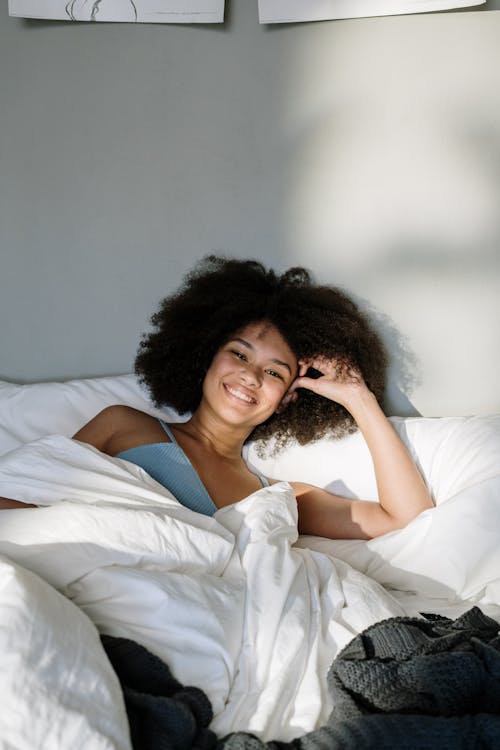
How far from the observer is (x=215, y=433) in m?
2.00

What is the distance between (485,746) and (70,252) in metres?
1.60

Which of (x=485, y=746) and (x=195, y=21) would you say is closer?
(x=485, y=746)

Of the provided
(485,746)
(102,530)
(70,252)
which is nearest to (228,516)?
(102,530)

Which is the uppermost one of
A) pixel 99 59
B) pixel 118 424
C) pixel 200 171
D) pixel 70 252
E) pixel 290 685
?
pixel 99 59

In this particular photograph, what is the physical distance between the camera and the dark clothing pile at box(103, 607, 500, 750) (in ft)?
3.42

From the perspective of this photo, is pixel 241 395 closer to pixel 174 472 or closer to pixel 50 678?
pixel 174 472

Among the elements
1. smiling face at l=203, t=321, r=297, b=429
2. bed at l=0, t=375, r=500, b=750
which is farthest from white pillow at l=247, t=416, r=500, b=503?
smiling face at l=203, t=321, r=297, b=429

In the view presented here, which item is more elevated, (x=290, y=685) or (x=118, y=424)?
(x=118, y=424)

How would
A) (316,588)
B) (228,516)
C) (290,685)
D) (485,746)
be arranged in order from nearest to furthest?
(485,746)
(290,685)
(316,588)
(228,516)

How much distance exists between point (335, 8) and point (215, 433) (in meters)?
1.07

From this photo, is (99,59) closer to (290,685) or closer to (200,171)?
(200,171)

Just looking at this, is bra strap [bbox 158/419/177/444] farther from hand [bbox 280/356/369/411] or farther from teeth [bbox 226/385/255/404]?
hand [bbox 280/356/369/411]

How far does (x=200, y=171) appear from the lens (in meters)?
2.15

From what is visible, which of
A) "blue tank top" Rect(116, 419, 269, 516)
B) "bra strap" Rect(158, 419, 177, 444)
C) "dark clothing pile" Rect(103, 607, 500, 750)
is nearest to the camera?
"dark clothing pile" Rect(103, 607, 500, 750)
